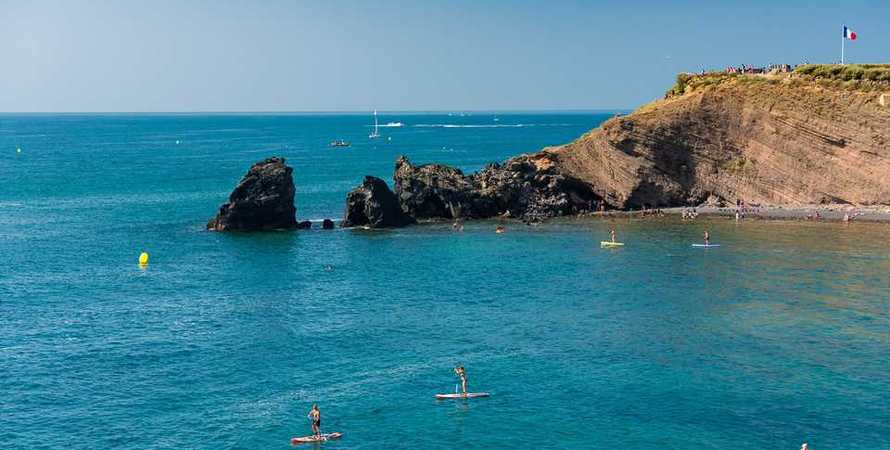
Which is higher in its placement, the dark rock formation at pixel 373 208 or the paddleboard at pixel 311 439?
the dark rock formation at pixel 373 208

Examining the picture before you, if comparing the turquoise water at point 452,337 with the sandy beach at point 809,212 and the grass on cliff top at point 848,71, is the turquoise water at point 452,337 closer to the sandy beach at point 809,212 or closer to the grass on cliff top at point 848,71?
the sandy beach at point 809,212

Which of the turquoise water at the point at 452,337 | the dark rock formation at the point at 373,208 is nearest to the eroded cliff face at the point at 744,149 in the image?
the turquoise water at the point at 452,337

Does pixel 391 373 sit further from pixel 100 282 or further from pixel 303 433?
pixel 100 282

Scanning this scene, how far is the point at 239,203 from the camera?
9912 cm

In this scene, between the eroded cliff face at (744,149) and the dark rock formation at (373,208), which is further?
the dark rock formation at (373,208)

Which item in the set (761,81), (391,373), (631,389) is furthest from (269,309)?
(761,81)

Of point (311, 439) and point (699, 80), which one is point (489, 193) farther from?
point (311, 439)

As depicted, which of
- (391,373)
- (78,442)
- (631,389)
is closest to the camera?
(78,442)

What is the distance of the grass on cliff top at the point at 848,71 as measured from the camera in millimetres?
102000

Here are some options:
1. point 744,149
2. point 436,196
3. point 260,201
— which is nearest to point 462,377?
point 260,201

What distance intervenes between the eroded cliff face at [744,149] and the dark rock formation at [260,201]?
113 feet

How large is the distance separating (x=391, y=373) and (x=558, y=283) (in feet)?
82.6

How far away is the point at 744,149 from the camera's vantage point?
106 m

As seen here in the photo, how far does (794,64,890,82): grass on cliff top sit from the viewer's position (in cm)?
10200
